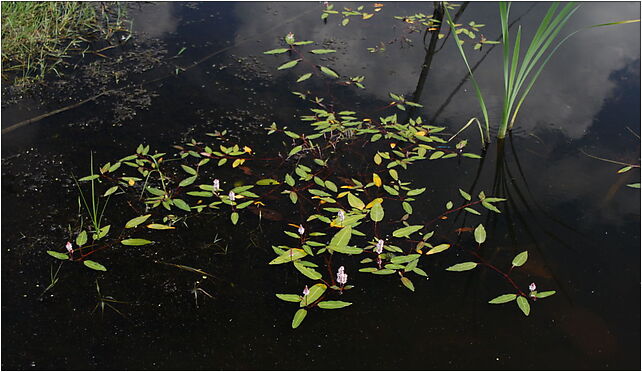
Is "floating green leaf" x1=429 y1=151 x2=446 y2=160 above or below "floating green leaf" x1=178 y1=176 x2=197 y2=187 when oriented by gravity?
above

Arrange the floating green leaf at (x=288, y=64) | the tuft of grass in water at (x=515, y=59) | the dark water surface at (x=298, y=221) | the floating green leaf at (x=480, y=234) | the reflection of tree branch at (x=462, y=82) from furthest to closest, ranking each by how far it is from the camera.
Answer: the floating green leaf at (x=288, y=64) < the reflection of tree branch at (x=462, y=82) < the tuft of grass in water at (x=515, y=59) < the floating green leaf at (x=480, y=234) < the dark water surface at (x=298, y=221)

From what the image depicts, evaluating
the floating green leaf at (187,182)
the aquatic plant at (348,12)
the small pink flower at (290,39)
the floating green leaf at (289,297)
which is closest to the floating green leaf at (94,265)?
the floating green leaf at (187,182)

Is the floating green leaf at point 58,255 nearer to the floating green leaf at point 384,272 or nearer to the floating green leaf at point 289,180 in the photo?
the floating green leaf at point 289,180

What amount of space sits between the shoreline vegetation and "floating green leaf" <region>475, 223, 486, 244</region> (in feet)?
6.60

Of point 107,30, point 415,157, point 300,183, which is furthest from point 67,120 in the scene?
point 415,157

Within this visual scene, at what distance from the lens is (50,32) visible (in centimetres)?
271

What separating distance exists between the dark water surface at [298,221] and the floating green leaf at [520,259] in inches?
0.8

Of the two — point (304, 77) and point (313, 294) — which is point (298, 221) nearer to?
point (313, 294)

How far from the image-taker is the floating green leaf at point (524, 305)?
4.70 feet

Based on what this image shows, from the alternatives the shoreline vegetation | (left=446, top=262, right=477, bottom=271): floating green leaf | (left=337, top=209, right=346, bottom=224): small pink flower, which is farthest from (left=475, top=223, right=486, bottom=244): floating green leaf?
the shoreline vegetation

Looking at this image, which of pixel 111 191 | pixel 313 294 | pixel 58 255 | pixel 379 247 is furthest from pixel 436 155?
pixel 58 255

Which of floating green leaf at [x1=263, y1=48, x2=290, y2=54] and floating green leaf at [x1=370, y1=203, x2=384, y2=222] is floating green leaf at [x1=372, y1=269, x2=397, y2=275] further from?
floating green leaf at [x1=263, y1=48, x2=290, y2=54]

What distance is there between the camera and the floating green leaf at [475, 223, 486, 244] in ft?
5.45

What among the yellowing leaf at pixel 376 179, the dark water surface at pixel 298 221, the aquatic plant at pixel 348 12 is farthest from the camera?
the aquatic plant at pixel 348 12
